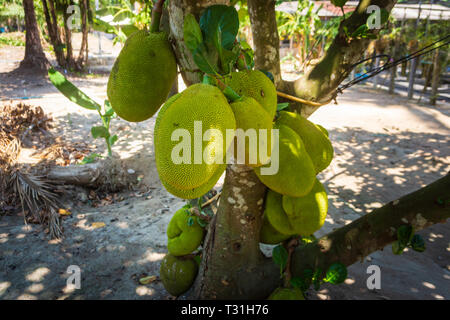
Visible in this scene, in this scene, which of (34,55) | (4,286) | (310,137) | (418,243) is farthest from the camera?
(34,55)

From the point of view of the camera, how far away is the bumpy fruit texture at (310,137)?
93cm

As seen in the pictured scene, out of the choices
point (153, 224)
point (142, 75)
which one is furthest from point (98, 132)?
point (142, 75)

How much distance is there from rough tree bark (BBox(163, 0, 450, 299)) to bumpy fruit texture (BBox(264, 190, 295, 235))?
0.06 m

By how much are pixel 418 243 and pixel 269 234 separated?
0.55 metres

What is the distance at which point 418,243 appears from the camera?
104 centimetres

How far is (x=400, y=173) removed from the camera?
3430 mm

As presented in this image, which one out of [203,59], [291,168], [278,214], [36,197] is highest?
[203,59]

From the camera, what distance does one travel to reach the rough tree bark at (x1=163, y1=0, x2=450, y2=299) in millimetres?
1055

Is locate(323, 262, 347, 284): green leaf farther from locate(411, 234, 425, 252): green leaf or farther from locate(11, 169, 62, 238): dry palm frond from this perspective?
locate(11, 169, 62, 238): dry palm frond

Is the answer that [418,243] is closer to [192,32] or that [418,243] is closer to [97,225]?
[192,32]

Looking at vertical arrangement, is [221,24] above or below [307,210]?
above
